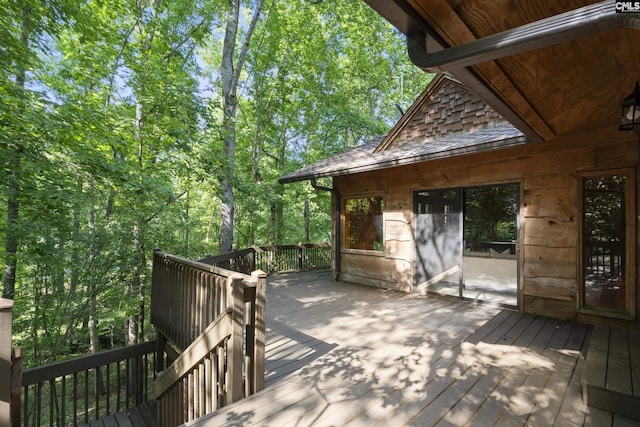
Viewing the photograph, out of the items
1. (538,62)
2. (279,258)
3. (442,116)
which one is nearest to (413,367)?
(538,62)

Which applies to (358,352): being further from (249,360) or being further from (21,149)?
(21,149)

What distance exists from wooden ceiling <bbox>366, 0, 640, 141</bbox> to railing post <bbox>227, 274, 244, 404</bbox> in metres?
2.11

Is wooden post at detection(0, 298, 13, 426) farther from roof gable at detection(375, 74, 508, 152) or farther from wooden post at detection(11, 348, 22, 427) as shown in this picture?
roof gable at detection(375, 74, 508, 152)

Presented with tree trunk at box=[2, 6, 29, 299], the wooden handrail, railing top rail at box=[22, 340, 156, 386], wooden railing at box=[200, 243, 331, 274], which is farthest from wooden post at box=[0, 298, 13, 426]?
wooden railing at box=[200, 243, 331, 274]

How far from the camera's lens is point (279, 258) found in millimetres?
8156

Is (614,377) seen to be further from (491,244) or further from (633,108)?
(491,244)

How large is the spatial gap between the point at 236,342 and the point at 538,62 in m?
3.01

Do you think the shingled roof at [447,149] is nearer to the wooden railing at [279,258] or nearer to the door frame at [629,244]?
the door frame at [629,244]

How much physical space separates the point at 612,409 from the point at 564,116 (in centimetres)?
271

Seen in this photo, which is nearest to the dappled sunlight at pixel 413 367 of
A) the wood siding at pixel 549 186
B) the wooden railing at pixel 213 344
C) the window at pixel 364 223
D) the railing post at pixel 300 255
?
the wooden railing at pixel 213 344

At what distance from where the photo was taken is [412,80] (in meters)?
15.3

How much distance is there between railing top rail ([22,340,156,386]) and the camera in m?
3.09

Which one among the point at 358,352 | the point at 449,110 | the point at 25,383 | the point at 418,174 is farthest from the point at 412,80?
the point at 25,383

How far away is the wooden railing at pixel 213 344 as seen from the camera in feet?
7.64
